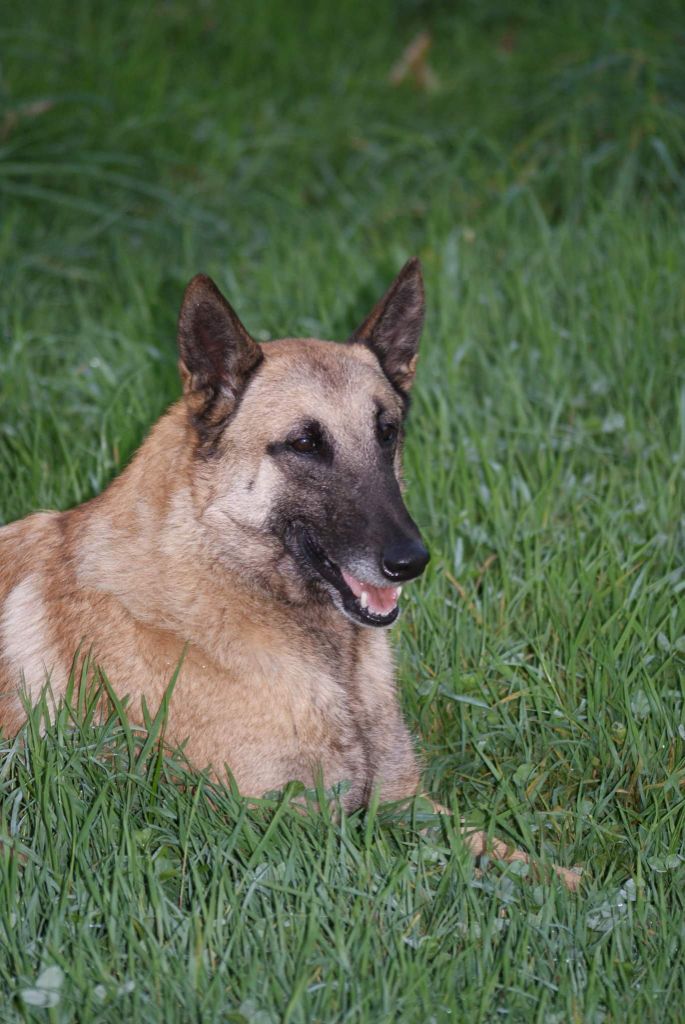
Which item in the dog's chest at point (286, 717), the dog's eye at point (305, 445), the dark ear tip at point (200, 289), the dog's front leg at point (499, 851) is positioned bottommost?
the dog's front leg at point (499, 851)

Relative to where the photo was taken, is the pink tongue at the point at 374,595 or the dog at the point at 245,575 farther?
the pink tongue at the point at 374,595

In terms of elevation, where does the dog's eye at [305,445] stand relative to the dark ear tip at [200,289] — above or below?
below

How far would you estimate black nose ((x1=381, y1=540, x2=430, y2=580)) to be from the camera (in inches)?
128

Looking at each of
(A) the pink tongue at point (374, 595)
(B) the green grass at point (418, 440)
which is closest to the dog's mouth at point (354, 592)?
(A) the pink tongue at point (374, 595)

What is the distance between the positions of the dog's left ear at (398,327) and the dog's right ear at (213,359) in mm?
510

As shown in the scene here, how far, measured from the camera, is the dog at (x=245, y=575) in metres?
3.25

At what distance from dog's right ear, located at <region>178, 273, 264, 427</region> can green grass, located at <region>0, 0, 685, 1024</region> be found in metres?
0.94

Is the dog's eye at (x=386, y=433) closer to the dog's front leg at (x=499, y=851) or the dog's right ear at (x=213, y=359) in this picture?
the dog's right ear at (x=213, y=359)

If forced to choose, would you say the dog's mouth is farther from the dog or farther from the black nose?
the black nose

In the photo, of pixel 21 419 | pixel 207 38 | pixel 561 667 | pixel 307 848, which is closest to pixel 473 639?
pixel 561 667

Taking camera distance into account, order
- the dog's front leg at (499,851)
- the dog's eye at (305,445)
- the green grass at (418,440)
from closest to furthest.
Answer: the green grass at (418,440)
the dog's front leg at (499,851)
the dog's eye at (305,445)

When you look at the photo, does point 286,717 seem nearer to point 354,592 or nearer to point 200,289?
point 354,592

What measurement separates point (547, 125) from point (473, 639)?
174 inches

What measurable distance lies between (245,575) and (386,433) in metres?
0.65
